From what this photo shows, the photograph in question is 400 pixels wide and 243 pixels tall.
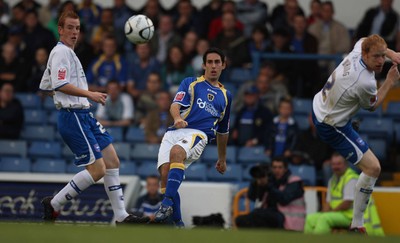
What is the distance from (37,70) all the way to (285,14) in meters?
4.61

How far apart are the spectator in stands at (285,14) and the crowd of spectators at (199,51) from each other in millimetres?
18

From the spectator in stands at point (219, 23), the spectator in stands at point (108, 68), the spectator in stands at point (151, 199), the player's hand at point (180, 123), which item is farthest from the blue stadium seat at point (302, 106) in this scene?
the player's hand at point (180, 123)

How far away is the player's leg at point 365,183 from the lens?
38.6ft

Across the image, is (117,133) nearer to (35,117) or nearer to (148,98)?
(148,98)

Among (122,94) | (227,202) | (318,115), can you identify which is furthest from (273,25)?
(318,115)

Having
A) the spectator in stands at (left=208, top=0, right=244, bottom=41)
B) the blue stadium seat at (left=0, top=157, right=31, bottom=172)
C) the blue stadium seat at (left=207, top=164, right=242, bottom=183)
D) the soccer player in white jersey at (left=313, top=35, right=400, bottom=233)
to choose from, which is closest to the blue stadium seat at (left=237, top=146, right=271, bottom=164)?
the blue stadium seat at (left=207, top=164, right=242, bottom=183)

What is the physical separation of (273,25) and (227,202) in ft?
15.9

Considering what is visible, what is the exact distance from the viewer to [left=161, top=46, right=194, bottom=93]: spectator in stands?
60.5 feet

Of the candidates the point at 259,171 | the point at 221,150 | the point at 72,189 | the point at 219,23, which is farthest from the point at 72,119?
the point at 219,23

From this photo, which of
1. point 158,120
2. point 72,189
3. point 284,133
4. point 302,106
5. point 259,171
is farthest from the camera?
point 302,106

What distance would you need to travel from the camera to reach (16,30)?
20016mm

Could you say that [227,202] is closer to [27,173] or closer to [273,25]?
[27,173]

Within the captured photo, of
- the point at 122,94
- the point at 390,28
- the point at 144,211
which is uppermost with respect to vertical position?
the point at 390,28

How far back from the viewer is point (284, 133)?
16812 millimetres
